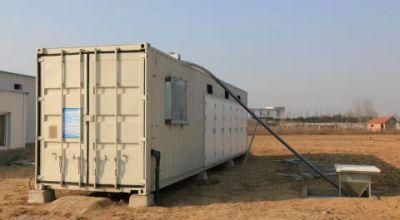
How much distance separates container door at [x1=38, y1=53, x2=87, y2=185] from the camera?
1063 cm

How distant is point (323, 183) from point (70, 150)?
7919 mm

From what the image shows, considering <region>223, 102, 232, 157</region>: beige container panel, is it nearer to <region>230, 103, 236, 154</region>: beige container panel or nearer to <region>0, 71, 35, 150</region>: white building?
<region>230, 103, 236, 154</region>: beige container panel

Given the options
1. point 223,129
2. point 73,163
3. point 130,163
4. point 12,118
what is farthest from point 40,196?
point 12,118

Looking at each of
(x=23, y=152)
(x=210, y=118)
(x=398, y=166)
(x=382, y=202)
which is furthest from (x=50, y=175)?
(x=398, y=166)

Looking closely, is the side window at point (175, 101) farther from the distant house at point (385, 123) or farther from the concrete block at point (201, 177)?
the distant house at point (385, 123)

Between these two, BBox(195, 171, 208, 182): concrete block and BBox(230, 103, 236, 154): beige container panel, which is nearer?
BBox(195, 171, 208, 182): concrete block

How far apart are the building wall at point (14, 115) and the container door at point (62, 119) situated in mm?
11074

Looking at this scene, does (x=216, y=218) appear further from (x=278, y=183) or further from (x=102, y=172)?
(x=278, y=183)

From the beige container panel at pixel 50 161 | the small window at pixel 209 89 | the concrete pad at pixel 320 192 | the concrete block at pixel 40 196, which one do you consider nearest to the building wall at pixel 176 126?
the small window at pixel 209 89

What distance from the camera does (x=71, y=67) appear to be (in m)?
10.8

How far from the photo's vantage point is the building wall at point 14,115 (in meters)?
21.2

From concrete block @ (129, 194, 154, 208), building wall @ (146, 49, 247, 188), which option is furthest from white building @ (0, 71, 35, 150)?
concrete block @ (129, 194, 154, 208)

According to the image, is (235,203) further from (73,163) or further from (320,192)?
(73,163)

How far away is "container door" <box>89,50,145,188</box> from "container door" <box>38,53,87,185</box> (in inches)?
10.2
